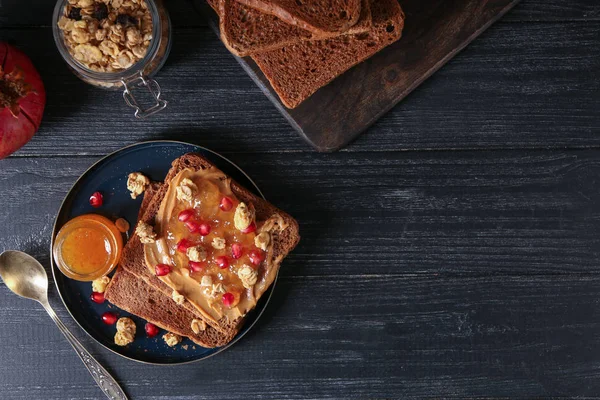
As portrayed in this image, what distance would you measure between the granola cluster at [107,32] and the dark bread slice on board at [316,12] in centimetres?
29

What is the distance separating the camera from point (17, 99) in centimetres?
165

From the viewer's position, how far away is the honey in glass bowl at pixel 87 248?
177 cm

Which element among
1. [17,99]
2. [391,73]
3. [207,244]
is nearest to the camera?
[17,99]

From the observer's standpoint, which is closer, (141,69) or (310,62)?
(141,69)

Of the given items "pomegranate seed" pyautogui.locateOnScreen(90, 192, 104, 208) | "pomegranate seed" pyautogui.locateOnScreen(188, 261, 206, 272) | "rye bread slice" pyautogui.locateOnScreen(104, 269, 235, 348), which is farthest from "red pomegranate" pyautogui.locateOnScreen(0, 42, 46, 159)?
"pomegranate seed" pyautogui.locateOnScreen(188, 261, 206, 272)

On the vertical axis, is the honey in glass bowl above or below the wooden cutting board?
above

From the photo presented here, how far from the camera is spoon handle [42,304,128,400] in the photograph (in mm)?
1888

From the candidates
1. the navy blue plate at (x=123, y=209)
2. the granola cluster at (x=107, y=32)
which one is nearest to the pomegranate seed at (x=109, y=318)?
the navy blue plate at (x=123, y=209)

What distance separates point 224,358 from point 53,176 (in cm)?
76

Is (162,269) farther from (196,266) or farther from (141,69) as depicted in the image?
(141,69)

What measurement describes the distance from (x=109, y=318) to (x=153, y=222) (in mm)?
325

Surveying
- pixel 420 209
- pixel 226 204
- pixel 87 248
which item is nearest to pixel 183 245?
pixel 226 204

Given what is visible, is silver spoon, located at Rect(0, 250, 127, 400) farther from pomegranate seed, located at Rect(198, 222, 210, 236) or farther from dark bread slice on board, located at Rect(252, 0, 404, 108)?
dark bread slice on board, located at Rect(252, 0, 404, 108)

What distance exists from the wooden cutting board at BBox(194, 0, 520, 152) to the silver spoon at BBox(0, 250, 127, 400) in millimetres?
870
